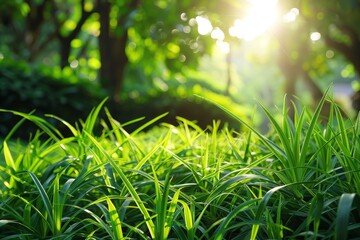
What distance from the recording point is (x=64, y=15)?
1627 cm

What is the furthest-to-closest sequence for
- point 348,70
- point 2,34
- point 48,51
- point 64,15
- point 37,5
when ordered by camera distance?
point 48,51 → point 2,34 → point 348,70 → point 64,15 → point 37,5

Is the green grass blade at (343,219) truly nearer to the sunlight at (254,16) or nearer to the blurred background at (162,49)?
the blurred background at (162,49)

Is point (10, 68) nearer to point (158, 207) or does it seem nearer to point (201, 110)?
point (201, 110)

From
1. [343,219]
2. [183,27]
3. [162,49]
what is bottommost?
[162,49]

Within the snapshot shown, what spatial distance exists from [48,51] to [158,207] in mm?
29615

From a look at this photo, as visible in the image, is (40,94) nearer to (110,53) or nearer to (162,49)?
(162,49)

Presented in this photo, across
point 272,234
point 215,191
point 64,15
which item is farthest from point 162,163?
point 64,15

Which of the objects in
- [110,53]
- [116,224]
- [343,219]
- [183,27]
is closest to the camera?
[343,219]

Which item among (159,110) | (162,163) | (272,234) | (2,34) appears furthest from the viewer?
(2,34)

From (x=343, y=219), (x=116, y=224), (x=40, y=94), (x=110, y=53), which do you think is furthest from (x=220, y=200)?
(x=110, y=53)

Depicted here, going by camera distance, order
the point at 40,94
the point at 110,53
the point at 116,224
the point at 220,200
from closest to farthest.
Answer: the point at 116,224, the point at 220,200, the point at 40,94, the point at 110,53

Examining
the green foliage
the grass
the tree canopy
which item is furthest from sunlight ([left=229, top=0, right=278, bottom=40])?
the grass

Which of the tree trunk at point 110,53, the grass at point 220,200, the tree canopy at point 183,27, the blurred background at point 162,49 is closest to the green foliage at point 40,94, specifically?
the blurred background at point 162,49

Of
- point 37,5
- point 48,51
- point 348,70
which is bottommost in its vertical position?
point 48,51
